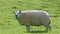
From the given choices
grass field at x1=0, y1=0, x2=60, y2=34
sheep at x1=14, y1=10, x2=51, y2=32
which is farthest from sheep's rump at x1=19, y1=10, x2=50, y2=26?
grass field at x1=0, y1=0, x2=60, y2=34

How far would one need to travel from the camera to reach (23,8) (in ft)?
56.5

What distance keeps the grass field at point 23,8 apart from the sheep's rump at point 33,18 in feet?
1.64

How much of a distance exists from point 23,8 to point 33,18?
6529 millimetres

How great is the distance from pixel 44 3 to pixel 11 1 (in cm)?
214

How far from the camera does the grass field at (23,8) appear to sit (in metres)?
11.6

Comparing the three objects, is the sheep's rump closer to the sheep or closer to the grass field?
the sheep

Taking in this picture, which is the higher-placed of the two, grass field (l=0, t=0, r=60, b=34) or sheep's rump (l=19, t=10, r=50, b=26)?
sheep's rump (l=19, t=10, r=50, b=26)

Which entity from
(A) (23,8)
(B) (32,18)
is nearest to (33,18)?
(B) (32,18)

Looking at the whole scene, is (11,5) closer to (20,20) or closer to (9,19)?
(9,19)

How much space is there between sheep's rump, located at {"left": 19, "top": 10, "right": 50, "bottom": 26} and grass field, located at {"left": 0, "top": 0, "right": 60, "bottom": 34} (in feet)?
1.64

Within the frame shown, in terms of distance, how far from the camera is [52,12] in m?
16.5

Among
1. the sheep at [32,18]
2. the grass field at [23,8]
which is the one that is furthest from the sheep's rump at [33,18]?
the grass field at [23,8]

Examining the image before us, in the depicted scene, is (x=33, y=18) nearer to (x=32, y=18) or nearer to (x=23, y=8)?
(x=32, y=18)

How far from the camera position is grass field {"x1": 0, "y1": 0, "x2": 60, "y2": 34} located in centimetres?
1160
